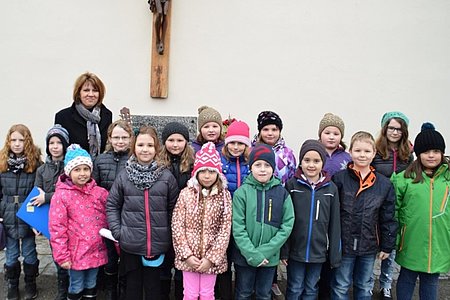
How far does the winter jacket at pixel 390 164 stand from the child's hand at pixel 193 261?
5.71ft

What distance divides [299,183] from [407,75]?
2.87m


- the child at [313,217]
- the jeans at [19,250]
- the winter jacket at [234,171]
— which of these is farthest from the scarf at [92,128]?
the child at [313,217]

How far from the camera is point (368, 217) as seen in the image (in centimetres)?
279

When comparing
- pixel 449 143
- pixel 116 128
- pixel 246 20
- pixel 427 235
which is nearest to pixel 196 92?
pixel 246 20

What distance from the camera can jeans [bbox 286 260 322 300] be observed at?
2834mm

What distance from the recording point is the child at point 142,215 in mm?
2664

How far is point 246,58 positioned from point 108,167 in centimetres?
238

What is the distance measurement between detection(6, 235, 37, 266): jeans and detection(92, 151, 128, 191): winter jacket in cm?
82

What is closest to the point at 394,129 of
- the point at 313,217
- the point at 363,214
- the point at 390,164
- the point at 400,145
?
the point at 400,145

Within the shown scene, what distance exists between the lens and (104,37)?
461 cm

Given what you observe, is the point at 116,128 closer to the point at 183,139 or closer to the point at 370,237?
the point at 183,139

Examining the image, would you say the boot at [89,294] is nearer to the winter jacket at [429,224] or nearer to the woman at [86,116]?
the woman at [86,116]

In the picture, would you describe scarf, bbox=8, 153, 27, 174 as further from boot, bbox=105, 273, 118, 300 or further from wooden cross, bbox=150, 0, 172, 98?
wooden cross, bbox=150, 0, 172, 98

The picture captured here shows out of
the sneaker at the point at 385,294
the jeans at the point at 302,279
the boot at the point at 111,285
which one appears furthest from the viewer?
the sneaker at the point at 385,294
